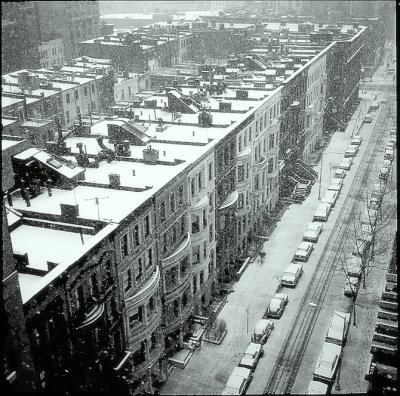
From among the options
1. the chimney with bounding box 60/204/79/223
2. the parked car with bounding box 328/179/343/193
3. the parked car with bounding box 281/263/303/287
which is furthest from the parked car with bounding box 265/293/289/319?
the parked car with bounding box 328/179/343/193

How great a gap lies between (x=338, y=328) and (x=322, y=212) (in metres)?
21.9

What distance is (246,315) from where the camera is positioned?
41.0m

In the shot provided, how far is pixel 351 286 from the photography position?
4316 cm

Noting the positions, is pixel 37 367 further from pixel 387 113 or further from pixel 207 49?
pixel 387 113

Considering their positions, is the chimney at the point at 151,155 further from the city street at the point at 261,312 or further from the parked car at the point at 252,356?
the parked car at the point at 252,356

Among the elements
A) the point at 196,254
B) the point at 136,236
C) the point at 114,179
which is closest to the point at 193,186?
the point at 196,254

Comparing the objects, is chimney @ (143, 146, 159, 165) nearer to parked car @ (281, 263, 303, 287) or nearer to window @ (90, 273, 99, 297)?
window @ (90, 273, 99, 297)

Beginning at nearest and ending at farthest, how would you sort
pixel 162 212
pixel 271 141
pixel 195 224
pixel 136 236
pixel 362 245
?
pixel 136 236 → pixel 162 212 → pixel 195 224 → pixel 362 245 → pixel 271 141

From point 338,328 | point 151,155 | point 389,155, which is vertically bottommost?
point 338,328

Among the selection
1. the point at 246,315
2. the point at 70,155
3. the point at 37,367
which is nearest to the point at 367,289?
the point at 246,315

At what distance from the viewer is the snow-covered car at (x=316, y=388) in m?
31.3

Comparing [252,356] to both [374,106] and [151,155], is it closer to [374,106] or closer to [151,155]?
[151,155]

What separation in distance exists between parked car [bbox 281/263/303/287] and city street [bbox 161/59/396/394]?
625 millimetres

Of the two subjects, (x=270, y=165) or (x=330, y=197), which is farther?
(x=330, y=197)
